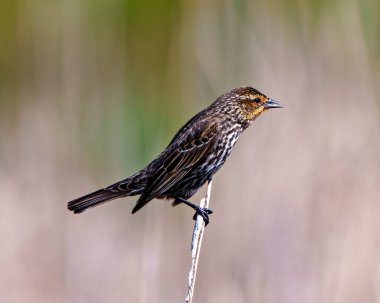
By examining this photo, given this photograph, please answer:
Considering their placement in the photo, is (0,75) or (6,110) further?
(0,75)

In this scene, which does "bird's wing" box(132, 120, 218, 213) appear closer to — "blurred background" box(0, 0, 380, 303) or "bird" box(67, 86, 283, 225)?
"bird" box(67, 86, 283, 225)

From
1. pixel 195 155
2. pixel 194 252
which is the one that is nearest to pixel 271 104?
pixel 195 155

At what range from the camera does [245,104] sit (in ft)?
16.2

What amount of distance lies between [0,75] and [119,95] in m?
2.07

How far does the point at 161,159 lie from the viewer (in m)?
4.84

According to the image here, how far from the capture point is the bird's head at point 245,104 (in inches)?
193

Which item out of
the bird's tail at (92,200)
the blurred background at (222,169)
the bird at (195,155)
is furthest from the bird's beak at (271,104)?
the bird's tail at (92,200)

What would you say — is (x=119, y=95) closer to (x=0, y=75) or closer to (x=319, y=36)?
(x=319, y=36)

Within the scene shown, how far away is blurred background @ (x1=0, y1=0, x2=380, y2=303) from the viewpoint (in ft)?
15.0

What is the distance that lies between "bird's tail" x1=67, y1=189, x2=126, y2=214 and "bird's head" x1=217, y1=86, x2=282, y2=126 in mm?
712

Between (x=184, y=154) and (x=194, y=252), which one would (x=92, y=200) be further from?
(x=194, y=252)

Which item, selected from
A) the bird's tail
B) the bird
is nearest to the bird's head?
the bird

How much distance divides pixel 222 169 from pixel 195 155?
47cm

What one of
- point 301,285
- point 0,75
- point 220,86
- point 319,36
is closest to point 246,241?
point 301,285
